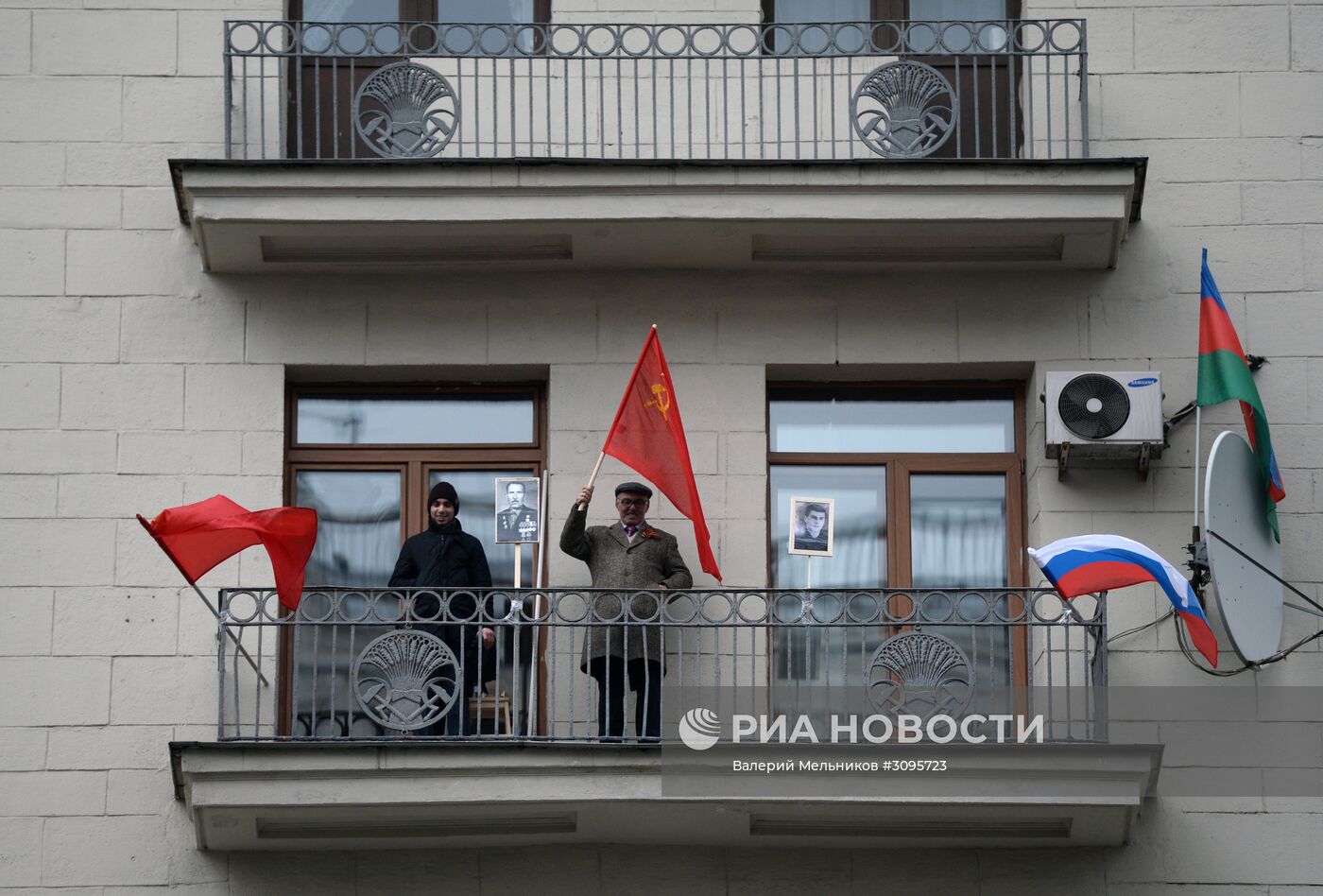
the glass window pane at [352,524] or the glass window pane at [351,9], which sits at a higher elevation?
the glass window pane at [351,9]

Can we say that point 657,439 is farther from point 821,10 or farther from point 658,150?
point 821,10

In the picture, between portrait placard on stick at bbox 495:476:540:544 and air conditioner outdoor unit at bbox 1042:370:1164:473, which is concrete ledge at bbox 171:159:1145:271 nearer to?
air conditioner outdoor unit at bbox 1042:370:1164:473

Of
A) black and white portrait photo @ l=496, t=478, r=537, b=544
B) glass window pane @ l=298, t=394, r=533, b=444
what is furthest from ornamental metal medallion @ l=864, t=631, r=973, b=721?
glass window pane @ l=298, t=394, r=533, b=444

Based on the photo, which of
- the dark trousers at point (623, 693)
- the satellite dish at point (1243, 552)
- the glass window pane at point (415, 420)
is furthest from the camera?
the glass window pane at point (415, 420)

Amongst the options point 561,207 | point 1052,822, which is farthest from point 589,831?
point 561,207

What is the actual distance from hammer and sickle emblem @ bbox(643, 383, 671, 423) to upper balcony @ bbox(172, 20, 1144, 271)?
3.14 feet

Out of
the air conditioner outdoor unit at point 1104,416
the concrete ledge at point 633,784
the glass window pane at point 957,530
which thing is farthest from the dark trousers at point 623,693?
the air conditioner outdoor unit at point 1104,416

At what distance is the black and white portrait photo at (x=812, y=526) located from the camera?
1382cm

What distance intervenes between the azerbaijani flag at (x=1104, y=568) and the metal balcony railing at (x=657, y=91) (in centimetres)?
243

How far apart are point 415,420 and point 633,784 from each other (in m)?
2.87

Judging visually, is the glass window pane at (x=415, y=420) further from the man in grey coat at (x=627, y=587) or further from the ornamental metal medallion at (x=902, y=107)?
the ornamental metal medallion at (x=902, y=107)

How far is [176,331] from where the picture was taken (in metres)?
14.2

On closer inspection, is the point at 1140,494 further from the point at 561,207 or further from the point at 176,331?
the point at 176,331

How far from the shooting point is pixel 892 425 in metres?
14.6
